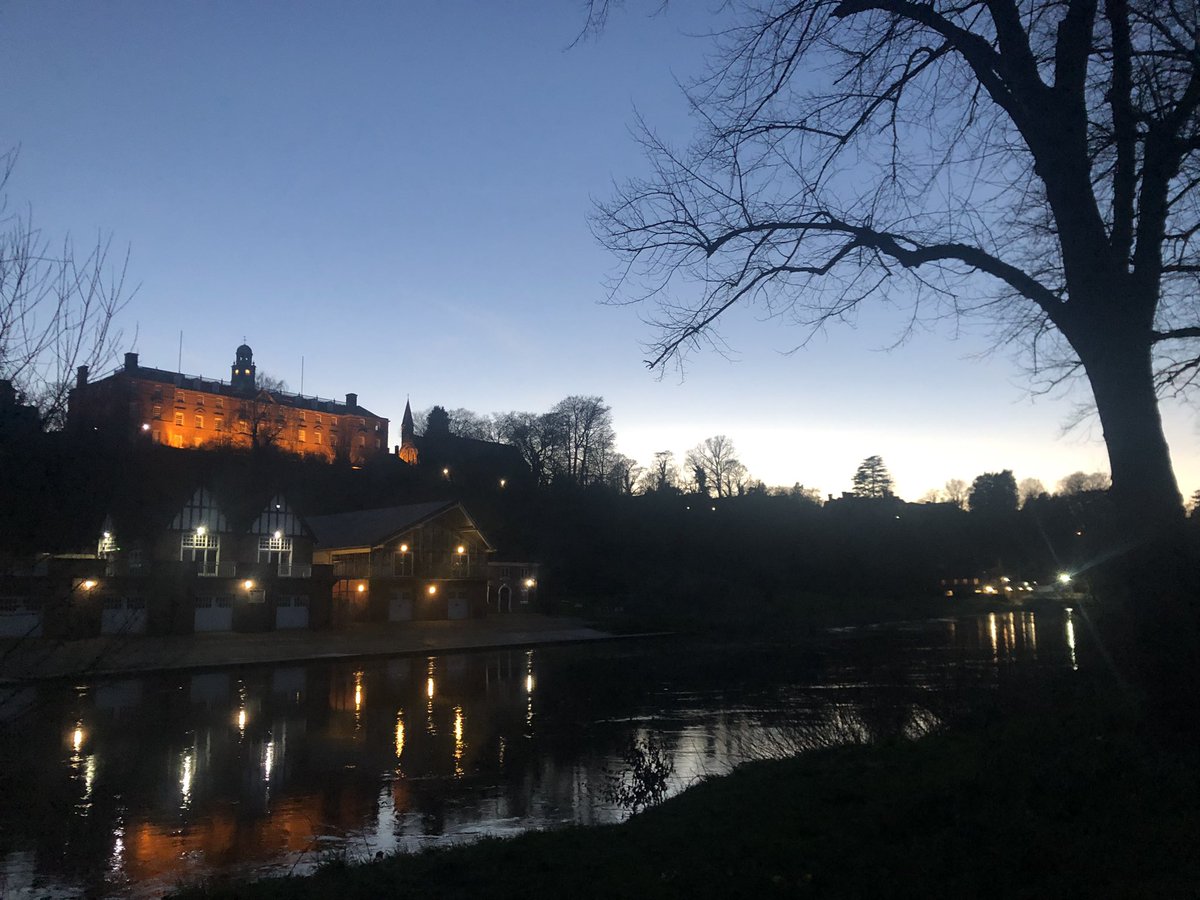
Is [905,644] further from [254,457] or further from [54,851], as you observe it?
[254,457]

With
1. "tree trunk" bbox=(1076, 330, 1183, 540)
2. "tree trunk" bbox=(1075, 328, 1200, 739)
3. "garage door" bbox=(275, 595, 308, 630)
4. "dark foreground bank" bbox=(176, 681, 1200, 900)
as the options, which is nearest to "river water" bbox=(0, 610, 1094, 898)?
"dark foreground bank" bbox=(176, 681, 1200, 900)

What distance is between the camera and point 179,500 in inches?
1852

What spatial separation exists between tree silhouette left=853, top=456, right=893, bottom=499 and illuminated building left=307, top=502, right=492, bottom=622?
72954 millimetres

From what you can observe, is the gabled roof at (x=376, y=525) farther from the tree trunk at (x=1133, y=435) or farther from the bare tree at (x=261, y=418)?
the tree trunk at (x=1133, y=435)

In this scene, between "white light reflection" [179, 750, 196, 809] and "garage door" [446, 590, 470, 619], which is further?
"garage door" [446, 590, 470, 619]

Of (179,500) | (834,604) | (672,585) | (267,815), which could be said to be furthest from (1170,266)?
(834,604)

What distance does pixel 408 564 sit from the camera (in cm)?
5722

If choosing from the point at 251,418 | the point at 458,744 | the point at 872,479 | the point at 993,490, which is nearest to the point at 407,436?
the point at 251,418

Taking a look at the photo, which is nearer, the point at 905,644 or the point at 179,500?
the point at 905,644

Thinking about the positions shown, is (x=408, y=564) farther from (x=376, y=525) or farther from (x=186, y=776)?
(x=186, y=776)

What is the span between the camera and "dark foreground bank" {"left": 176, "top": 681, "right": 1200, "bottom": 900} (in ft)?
17.3

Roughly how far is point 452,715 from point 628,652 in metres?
22.4

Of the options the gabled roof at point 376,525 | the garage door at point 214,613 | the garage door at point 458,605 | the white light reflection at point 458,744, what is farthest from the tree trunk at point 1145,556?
the garage door at point 458,605

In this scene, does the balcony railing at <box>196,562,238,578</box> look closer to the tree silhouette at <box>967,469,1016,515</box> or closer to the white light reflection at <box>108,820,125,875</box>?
the white light reflection at <box>108,820,125,875</box>
